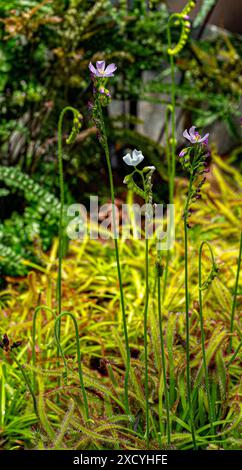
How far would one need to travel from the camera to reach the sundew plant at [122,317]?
129 centimetres

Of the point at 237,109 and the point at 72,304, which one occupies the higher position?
the point at 237,109

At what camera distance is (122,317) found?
60.4 inches

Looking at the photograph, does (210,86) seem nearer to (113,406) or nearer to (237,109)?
(237,109)

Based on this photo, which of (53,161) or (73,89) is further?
(73,89)

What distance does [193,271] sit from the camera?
2055 millimetres

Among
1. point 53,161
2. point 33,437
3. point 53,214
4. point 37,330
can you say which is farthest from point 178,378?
point 53,161

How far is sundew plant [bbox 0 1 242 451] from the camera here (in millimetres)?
1292

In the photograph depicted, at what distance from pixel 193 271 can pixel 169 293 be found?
12cm

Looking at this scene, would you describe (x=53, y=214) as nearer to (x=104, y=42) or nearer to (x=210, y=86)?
(x=104, y=42)

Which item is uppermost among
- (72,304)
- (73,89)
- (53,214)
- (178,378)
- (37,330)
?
(73,89)

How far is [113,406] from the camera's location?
150cm

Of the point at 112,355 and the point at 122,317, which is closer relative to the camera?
the point at 122,317

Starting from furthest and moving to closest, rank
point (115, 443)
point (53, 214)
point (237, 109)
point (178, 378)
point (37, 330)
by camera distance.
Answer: point (237, 109), point (53, 214), point (37, 330), point (178, 378), point (115, 443)

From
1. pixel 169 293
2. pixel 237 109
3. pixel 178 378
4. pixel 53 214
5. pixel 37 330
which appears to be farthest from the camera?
pixel 237 109
